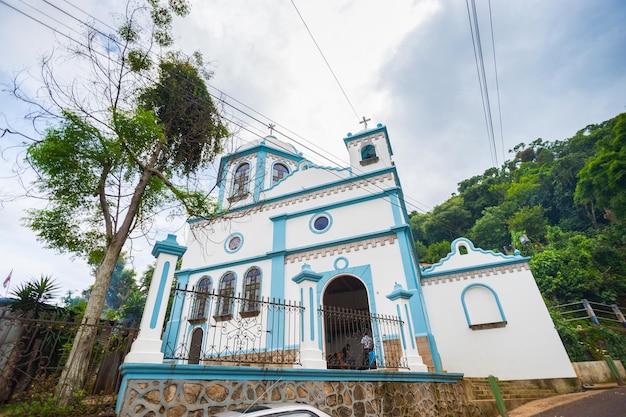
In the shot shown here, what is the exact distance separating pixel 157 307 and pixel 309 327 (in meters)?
2.52

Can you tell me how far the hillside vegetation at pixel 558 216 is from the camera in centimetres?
1681

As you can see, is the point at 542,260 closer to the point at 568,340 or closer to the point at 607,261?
the point at 607,261

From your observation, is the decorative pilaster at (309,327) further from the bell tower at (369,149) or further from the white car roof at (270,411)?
the bell tower at (369,149)

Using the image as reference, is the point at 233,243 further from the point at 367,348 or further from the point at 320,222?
the point at 367,348

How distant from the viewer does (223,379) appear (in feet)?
12.6

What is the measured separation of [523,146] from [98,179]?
49180 millimetres

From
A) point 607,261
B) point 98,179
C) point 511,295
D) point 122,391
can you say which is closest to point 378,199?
point 511,295

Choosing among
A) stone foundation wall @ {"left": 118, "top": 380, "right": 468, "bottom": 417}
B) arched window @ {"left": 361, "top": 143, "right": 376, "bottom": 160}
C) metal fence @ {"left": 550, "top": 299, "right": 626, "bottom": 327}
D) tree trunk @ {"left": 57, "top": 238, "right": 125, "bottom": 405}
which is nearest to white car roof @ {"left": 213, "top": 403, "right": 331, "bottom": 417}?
stone foundation wall @ {"left": 118, "top": 380, "right": 468, "bottom": 417}

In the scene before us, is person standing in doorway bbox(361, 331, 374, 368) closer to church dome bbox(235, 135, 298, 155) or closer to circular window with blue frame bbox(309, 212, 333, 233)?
circular window with blue frame bbox(309, 212, 333, 233)

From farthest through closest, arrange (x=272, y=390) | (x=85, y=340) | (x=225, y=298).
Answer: (x=225, y=298) < (x=85, y=340) < (x=272, y=390)

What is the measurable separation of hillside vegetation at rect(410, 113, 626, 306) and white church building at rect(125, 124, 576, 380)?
9924 millimetres

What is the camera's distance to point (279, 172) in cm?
1553

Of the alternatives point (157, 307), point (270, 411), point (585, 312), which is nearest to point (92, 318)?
point (157, 307)

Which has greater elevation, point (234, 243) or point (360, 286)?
point (234, 243)
